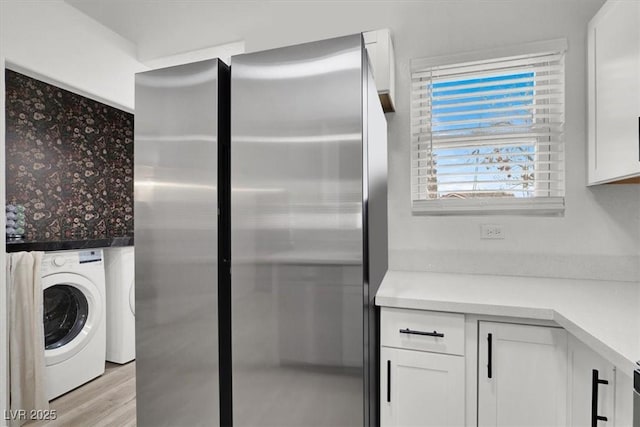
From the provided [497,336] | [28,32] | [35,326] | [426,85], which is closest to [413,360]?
[497,336]

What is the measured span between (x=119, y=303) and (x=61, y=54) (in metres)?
1.85

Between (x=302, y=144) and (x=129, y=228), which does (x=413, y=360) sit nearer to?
(x=302, y=144)

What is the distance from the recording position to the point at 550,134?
185cm

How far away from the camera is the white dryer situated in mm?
2809

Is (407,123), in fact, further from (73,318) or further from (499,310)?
(73,318)

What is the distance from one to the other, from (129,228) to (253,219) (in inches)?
123

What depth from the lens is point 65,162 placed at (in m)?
3.13

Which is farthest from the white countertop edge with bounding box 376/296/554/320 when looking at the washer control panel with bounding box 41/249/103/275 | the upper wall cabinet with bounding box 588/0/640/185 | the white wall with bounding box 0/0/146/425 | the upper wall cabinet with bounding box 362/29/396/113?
the washer control panel with bounding box 41/249/103/275

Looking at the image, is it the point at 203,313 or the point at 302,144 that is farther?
the point at 203,313

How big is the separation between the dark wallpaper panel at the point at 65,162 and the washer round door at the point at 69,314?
759 mm

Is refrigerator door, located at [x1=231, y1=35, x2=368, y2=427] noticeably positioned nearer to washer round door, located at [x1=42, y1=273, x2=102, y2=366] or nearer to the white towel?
the white towel

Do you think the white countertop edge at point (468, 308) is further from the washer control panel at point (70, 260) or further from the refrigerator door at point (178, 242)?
the washer control panel at point (70, 260)

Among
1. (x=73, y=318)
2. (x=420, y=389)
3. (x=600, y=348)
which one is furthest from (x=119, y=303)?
(x=600, y=348)

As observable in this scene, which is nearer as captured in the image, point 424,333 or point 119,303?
point 424,333
